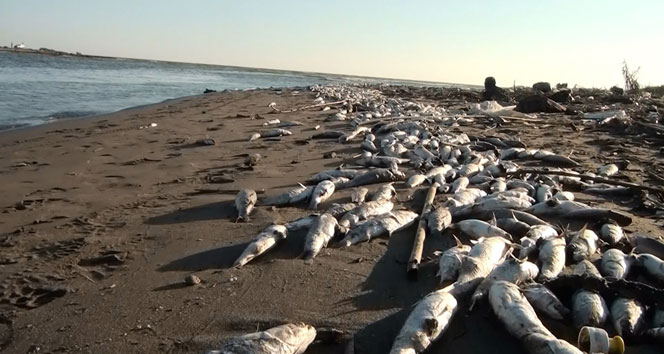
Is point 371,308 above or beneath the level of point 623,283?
beneath

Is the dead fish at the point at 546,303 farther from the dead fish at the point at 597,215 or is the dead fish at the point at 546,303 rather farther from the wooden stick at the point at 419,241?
the dead fish at the point at 597,215

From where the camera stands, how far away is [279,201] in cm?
589

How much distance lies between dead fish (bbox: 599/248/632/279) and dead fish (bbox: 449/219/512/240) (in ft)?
2.88

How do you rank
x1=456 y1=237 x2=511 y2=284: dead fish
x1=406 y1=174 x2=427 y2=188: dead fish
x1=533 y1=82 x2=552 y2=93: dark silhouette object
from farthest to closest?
1. x1=533 y1=82 x2=552 y2=93: dark silhouette object
2. x1=406 y1=174 x2=427 y2=188: dead fish
3. x1=456 y1=237 x2=511 y2=284: dead fish

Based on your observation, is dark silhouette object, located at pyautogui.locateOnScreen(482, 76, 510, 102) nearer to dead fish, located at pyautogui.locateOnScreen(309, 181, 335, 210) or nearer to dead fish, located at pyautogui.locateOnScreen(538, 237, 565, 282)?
dead fish, located at pyautogui.locateOnScreen(309, 181, 335, 210)

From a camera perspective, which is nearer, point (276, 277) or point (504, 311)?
point (504, 311)

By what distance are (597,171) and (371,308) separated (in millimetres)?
6001

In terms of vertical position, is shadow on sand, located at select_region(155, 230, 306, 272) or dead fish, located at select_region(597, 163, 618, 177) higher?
dead fish, located at select_region(597, 163, 618, 177)

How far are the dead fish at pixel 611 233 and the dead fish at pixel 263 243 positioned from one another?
329cm

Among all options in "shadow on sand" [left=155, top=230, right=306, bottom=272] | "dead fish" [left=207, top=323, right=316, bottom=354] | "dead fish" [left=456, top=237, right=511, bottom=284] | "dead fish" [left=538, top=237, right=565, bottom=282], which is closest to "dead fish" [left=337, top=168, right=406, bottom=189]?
"shadow on sand" [left=155, top=230, right=306, bottom=272]

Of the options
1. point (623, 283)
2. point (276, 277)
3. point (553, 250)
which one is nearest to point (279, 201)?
point (276, 277)

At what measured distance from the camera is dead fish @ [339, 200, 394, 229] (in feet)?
16.6

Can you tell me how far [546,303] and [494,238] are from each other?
1135 millimetres

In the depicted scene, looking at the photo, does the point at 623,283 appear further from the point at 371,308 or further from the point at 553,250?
the point at 371,308
